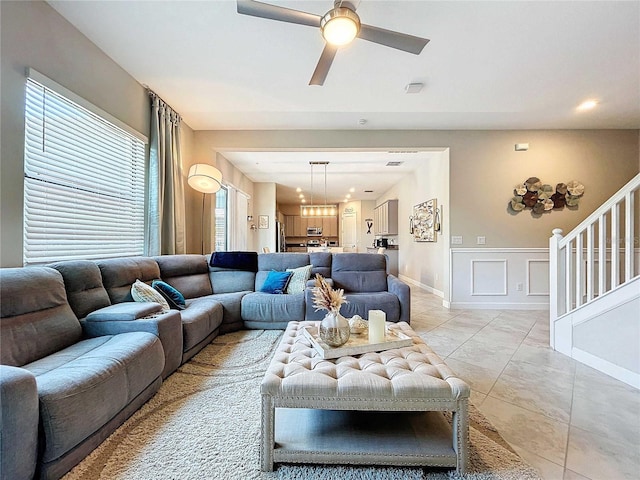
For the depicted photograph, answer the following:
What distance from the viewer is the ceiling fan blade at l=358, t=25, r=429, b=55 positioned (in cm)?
202

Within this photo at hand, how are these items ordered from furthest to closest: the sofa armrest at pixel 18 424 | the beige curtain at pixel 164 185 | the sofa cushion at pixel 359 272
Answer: the sofa cushion at pixel 359 272
the beige curtain at pixel 164 185
the sofa armrest at pixel 18 424

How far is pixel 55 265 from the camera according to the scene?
6.75 ft

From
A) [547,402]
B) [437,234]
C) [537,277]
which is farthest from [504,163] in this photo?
[547,402]

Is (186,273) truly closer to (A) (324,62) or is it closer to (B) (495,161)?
(A) (324,62)

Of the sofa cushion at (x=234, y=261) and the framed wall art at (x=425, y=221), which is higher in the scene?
the framed wall art at (x=425, y=221)

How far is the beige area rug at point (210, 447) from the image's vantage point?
128 centimetres

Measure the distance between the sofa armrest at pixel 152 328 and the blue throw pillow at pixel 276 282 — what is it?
1509 mm

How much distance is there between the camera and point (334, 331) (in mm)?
1636

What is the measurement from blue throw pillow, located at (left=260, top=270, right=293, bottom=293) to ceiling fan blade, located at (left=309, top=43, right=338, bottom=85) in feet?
7.23

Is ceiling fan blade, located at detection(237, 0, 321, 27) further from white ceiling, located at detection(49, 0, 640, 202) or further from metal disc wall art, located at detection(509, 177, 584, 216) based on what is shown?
metal disc wall art, located at detection(509, 177, 584, 216)

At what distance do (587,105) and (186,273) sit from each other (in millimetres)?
5530

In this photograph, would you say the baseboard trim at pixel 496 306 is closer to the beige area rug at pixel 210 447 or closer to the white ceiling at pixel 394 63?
the white ceiling at pixel 394 63

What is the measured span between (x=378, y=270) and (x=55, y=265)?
130 inches

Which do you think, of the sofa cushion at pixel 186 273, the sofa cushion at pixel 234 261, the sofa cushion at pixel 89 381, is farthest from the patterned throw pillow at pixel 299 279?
the sofa cushion at pixel 89 381
